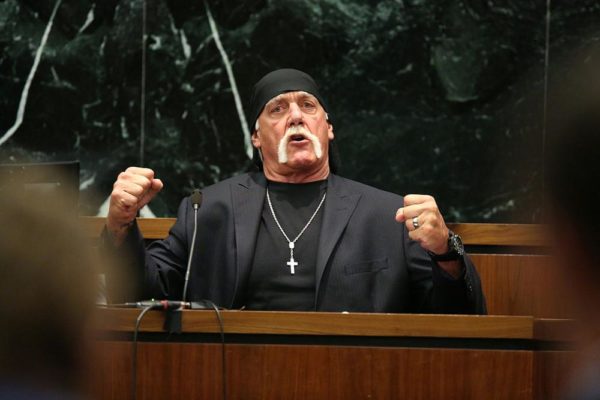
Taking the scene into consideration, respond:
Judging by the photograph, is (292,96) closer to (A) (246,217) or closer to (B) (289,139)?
(B) (289,139)

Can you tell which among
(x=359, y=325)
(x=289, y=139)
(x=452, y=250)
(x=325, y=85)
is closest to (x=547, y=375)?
(x=359, y=325)

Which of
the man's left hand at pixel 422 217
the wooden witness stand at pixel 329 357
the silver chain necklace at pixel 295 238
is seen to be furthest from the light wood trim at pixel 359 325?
the silver chain necklace at pixel 295 238

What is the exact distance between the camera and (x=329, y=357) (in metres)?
2.03

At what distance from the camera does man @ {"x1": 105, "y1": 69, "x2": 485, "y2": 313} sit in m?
2.86

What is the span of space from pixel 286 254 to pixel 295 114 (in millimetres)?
540

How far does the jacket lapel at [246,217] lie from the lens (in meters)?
3.17

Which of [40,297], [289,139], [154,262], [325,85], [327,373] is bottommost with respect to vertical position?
[327,373]

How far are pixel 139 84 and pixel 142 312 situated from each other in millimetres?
2311

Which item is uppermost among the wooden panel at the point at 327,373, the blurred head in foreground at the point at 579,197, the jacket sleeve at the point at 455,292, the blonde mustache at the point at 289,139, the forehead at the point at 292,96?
the forehead at the point at 292,96

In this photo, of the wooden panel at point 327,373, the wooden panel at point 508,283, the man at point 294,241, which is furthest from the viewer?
the wooden panel at point 508,283

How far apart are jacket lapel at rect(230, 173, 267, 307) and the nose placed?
240mm

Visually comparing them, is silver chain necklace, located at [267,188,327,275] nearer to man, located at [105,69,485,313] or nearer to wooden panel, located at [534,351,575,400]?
man, located at [105,69,485,313]

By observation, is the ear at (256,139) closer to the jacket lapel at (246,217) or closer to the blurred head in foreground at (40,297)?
the jacket lapel at (246,217)

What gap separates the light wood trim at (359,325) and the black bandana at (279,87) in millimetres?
1590
